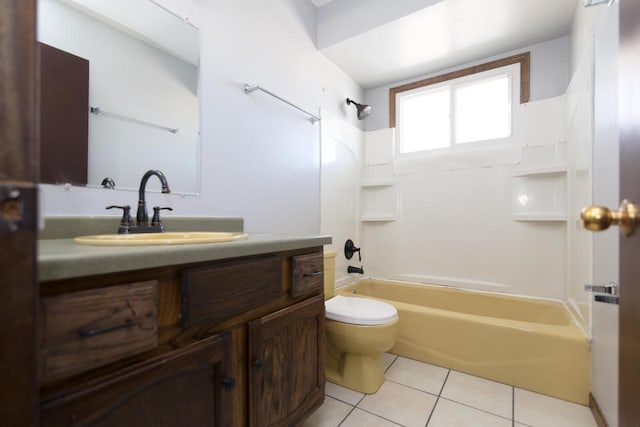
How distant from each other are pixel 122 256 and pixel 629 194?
94 centimetres

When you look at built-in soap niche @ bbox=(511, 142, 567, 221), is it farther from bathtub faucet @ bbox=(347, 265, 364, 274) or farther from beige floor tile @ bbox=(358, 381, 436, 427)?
beige floor tile @ bbox=(358, 381, 436, 427)

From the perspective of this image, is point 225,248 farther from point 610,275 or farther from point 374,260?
point 374,260

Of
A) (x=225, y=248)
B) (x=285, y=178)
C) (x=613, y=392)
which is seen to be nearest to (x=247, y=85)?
(x=285, y=178)

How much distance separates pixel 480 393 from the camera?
4.99 ft

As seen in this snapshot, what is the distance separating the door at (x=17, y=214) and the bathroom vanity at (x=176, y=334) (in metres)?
0.26

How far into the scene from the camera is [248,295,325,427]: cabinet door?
92 centimetres

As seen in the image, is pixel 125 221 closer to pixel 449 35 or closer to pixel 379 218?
pixel 379 218

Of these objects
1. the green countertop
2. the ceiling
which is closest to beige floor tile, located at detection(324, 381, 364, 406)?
the green countertop

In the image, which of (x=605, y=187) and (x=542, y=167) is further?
(x=542, y=167)

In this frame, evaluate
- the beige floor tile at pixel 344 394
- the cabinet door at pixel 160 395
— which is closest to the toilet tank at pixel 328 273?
the beige floor tile at pixel 344 394

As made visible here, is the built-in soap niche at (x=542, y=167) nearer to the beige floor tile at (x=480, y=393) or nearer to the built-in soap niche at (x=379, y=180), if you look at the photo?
the built-in soap niche at (x=379, y=180)

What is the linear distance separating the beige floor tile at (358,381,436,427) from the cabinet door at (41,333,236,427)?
872 millimetres

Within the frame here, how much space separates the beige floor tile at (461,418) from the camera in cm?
129

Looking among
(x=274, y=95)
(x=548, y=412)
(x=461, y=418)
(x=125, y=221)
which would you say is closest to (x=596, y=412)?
(x=548, y=412)
